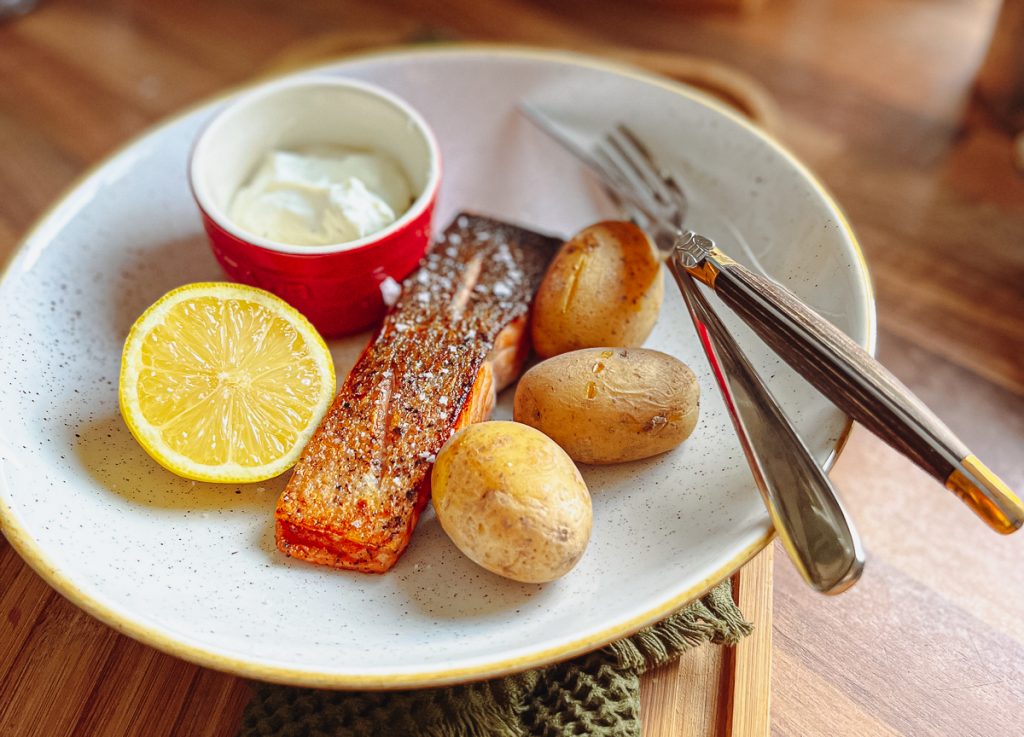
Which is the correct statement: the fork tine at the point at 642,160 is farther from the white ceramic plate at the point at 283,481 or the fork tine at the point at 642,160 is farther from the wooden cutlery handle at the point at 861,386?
the wooden cutlery handle at the point at 861,386

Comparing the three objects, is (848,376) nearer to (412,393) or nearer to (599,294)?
(599,294)

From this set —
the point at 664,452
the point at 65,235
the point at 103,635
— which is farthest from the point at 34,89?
the point at 664,452

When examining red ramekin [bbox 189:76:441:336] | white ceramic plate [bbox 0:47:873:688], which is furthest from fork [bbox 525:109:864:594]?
red ramekin [bbox 189:76:441:336]

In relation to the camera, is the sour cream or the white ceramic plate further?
the sour cream

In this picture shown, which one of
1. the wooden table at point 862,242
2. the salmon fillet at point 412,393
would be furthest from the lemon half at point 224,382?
the wooden table at point 862,242

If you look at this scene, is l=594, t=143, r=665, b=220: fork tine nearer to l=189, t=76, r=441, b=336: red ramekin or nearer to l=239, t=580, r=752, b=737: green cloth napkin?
l=189, t=76, r=441, b=336: red ramekin

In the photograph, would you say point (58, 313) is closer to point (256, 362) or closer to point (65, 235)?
point (65, 235)
